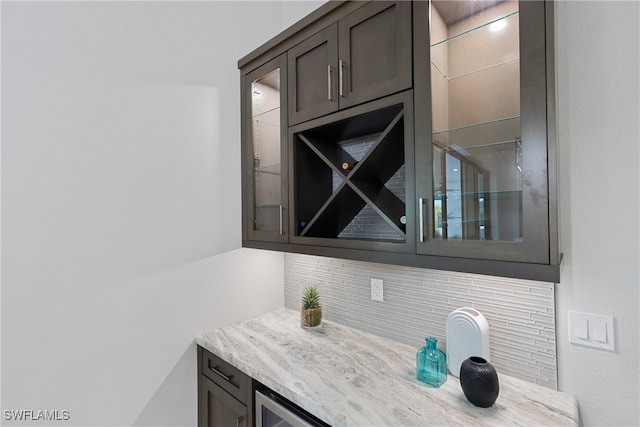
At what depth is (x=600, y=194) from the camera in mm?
980

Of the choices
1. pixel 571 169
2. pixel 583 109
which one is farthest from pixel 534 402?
pixel 583 109

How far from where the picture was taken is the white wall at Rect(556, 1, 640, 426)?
36.7 inches

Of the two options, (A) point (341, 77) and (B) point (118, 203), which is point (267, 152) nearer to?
(A) point (341, 77)

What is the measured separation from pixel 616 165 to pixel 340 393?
119 cm

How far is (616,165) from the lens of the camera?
3.12 feet

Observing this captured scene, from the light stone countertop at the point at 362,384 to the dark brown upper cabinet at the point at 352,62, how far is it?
43.8 inches

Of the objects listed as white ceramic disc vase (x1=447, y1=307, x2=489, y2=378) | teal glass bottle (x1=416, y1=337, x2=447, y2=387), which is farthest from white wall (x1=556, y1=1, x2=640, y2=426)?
teal glass bottle (x1=416, y1=337, x2=447, y2=387)

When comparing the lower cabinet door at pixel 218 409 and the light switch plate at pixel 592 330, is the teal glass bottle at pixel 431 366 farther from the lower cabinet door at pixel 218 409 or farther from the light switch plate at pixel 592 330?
the lower cabinet door at pixel 218 409

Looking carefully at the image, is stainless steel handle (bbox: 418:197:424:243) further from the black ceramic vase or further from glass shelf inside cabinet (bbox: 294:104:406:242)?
the black ceramic vase

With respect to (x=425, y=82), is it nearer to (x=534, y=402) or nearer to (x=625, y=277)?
(x=625, y=277)

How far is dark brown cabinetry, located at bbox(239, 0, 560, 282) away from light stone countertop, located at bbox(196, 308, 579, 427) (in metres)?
0.47

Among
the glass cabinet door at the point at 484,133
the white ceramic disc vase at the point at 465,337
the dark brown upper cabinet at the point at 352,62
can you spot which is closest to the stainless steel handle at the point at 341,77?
the dark brown upper cabinet at the point at 352,62

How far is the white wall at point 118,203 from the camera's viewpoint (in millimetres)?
1194

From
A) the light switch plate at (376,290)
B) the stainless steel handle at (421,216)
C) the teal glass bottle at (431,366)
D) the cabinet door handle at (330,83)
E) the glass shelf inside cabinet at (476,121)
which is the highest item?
the cabinet door handle at (330,83)
